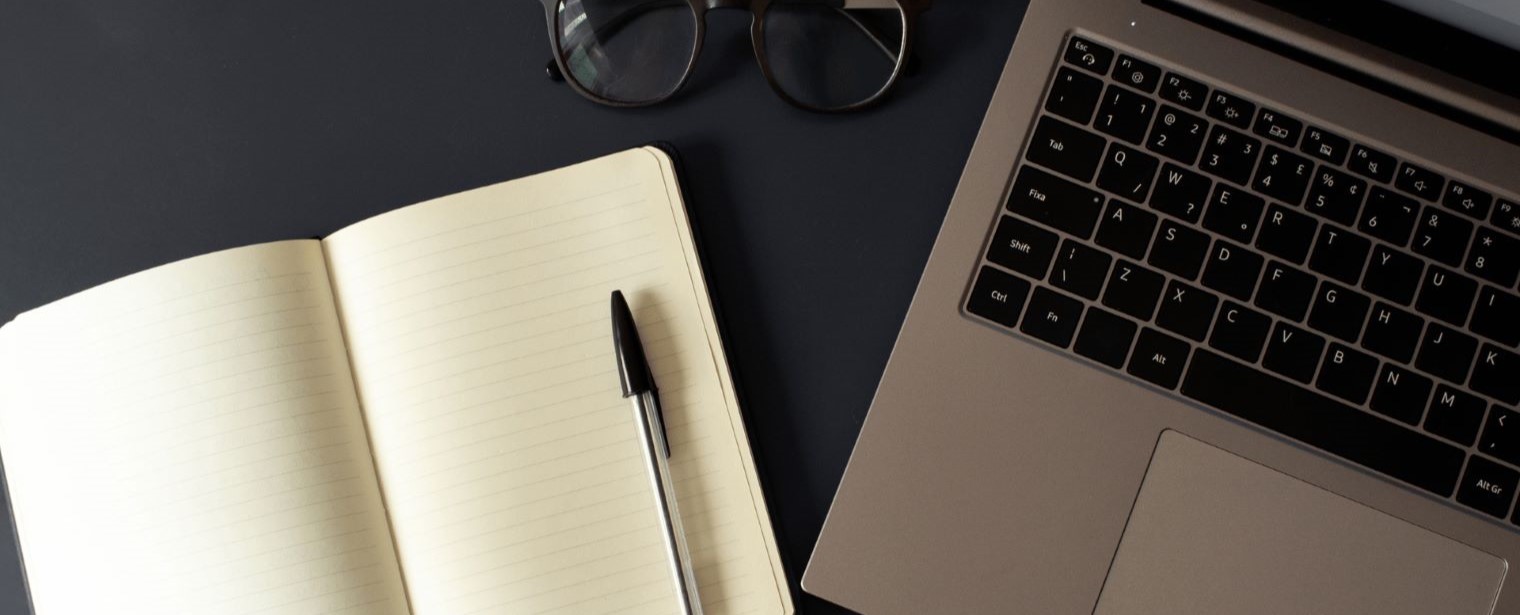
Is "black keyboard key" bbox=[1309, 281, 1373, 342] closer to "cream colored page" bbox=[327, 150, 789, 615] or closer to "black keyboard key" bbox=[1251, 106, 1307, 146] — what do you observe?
"black keyboard key" bbox=[1251, 106, 1307, 146]

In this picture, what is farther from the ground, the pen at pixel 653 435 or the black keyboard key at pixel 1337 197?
the black keyboard key at pixel 1337 197

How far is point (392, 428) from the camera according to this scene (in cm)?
64

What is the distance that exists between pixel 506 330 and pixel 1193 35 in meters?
0.42

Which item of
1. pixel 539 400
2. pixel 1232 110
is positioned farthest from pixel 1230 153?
pixel 539 400

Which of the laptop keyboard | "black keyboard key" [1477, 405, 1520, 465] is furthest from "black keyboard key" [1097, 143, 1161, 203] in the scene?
"black keyboard key" [1477, 405, 1520, 465]

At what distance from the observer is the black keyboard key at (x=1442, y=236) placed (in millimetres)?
585

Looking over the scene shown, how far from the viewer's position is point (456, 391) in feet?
2.07

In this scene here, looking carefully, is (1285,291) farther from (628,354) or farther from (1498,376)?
(628,354)

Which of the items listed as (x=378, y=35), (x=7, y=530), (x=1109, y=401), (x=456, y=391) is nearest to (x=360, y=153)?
(x=378, y=35)

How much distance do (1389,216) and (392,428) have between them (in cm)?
57

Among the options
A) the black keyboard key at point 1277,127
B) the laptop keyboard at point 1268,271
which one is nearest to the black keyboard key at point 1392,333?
the laptop keyboard at point 1268,271

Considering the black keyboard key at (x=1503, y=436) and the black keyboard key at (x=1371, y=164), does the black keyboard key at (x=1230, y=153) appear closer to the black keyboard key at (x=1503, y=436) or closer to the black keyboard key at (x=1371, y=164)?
the black keyboard key at (x=1371, y=164)

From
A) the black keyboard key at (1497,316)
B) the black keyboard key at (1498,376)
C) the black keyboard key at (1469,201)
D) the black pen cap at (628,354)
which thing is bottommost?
the black pen cap at (628,354)

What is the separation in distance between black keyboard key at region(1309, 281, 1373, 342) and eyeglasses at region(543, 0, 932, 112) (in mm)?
273
